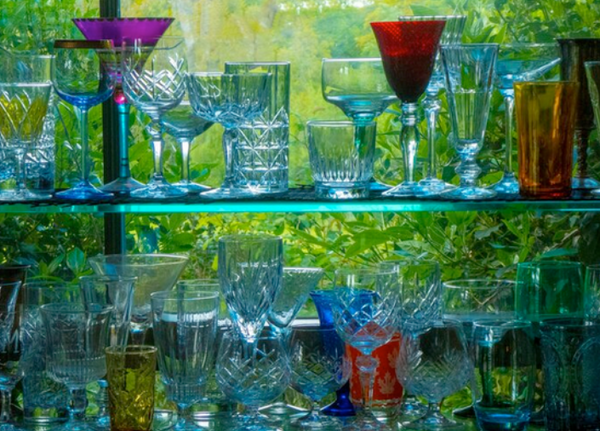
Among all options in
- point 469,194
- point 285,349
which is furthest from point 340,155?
point 285,349

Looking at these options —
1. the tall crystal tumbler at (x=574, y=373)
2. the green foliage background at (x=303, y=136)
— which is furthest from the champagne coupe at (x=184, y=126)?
the green foliage background at (x=303, y=136)

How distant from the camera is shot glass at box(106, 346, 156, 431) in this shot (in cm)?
196

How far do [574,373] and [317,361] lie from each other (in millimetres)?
379

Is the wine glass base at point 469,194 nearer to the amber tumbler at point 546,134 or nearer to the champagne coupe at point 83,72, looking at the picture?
the amber tumbler at point 546,134

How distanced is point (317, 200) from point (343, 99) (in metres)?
0.19

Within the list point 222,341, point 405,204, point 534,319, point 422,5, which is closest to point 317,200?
point 405,204

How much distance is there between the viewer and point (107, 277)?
2084 mm

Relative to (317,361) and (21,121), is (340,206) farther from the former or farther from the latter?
(21,121)

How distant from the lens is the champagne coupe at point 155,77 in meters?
2.06

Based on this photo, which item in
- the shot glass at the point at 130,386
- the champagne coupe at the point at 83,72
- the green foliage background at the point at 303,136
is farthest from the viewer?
the green foliage background at the point at 303,136

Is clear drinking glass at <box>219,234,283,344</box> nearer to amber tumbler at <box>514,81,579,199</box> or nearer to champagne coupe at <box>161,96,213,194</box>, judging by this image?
champagne coupe at <box>161,96,213,194</box>

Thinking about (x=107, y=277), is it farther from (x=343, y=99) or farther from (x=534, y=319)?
(x=534, y=319)

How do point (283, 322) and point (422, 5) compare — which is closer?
point (283, 322)

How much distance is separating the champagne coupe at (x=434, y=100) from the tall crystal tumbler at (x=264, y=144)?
216 mm
